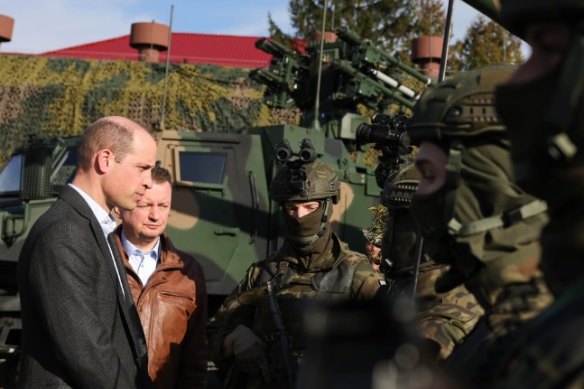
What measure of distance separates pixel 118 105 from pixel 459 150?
21465 millimetres

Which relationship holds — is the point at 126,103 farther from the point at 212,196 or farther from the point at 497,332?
the point at 497,332

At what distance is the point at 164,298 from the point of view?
15.8 ft

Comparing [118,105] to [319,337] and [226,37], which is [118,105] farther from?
[319,337]

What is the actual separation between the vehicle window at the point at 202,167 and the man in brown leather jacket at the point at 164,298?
191 inches

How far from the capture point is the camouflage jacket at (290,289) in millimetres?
4625

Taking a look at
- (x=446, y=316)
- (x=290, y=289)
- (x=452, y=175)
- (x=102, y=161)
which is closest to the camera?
(x=452, y=175)

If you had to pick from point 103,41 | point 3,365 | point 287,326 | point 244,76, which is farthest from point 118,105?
point 287,326

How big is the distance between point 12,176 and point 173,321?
6590 mm

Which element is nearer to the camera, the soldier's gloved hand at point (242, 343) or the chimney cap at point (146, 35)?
the soldier's gloved hand at point (242, 343)

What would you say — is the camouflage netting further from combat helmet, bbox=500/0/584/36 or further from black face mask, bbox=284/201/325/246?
combat helmet, bbox=500/0/584/36

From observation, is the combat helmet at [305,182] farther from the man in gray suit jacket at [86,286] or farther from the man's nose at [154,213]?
the man in gray suit jacket at [86,286]

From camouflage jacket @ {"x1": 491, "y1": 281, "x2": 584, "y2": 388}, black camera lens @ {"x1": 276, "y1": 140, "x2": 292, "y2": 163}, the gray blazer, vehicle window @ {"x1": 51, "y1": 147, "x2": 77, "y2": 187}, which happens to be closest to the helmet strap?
camouflage jacket @ {"x1": 491, "y1": 281, "x2": 584, "y2": 388}

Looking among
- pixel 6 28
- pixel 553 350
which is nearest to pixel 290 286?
pixel 553 350

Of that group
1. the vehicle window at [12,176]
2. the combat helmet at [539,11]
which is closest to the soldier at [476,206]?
the combat helmet at [539,11]
